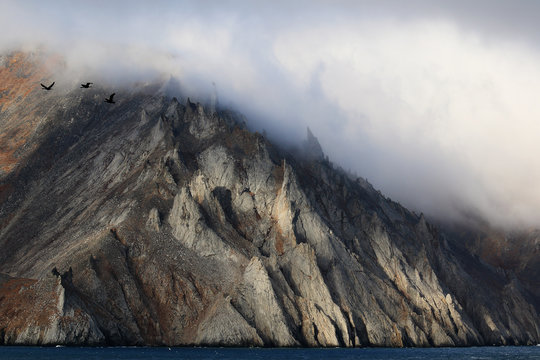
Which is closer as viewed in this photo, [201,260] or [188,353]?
[188,353]

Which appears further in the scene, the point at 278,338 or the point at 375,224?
the point at 375,224

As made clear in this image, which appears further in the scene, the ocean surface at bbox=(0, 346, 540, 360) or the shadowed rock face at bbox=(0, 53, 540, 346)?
the shadowed rock face at bbox=(0, 53, 540, 346)

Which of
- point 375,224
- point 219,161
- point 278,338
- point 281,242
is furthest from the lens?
point 375,224

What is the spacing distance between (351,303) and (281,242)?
21.3 meters

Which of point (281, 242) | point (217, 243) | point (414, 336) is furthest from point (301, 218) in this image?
point (414, 336)

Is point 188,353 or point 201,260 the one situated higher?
point 188,353

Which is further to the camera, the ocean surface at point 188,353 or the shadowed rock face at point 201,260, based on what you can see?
the shadowed rock face at point 201,260

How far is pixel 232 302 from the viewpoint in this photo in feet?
483

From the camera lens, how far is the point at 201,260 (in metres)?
159

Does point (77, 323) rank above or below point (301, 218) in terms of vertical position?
below

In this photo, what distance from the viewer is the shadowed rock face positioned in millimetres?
143125

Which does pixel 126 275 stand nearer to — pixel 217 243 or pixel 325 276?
pixel 217 243

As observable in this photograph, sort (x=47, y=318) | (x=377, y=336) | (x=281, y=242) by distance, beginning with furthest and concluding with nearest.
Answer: (x=281, y=242), (x=377, y=336), (x=47, y=318)

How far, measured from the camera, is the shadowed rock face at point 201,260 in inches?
5635
